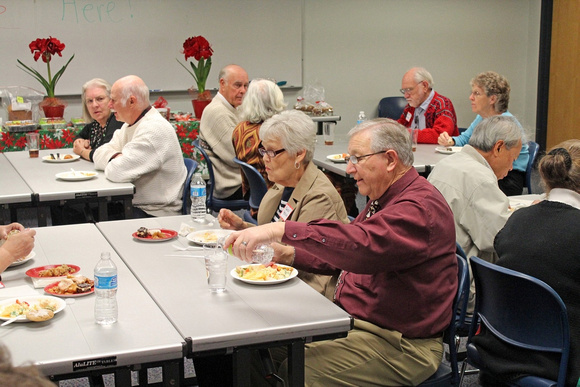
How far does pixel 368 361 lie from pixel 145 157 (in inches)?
89.8

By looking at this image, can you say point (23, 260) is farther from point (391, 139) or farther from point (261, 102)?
point (261, 102)

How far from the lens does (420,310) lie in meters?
2.24

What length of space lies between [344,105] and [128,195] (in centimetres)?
481

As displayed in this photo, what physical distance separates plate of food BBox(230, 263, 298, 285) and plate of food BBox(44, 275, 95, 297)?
0.49 metres

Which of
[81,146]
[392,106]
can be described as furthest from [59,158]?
[392,106]

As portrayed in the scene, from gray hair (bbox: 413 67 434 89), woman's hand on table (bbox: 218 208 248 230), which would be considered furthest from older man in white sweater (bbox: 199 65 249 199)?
woman's hand on table (bbox: 218 208 248 230)

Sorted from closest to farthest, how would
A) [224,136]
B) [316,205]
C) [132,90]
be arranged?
[316,205]
[132,90]
[224,136]

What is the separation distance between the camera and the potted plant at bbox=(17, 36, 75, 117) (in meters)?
5.95

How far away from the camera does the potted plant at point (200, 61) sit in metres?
6.48

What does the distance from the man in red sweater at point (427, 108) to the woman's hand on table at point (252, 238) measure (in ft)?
11.8

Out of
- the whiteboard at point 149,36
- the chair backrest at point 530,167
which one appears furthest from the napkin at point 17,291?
the whiteboard at point 149,36

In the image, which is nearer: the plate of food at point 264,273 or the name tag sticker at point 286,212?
the plate of food at point 264,273

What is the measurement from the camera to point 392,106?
808cm

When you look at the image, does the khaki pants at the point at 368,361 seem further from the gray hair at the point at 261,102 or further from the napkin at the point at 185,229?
the gray hair at the point at 261,102
